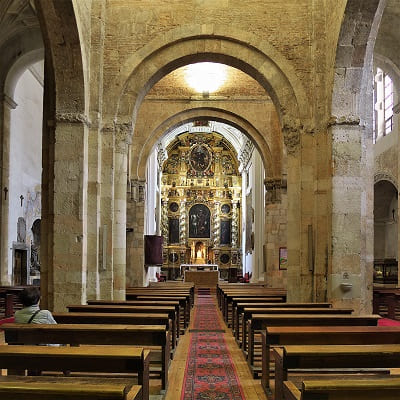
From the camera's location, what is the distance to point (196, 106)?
66.9ft

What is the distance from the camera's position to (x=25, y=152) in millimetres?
21219

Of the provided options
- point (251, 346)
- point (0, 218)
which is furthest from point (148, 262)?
point (251, 346)

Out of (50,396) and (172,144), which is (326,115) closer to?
(50,396)

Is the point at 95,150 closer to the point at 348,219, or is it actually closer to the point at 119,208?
the point at 119,208

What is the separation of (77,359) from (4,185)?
1571cm

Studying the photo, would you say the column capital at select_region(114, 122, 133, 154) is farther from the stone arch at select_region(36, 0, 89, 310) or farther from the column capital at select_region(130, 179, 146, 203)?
the column capital at select_region(130, 179, 146, 203)

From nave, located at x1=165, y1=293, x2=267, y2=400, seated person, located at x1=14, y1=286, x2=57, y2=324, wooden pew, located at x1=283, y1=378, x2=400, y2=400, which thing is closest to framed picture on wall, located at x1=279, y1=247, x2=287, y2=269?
nave, located at x1=165, y1=293, x2=267, y2=400

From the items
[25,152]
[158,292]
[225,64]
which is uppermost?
[225,64]

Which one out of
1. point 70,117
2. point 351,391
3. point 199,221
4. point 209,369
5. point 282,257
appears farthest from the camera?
point 199,221

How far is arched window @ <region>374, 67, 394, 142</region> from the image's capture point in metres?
22.0

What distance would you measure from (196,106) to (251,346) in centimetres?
1384

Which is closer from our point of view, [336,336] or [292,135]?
[336,336]

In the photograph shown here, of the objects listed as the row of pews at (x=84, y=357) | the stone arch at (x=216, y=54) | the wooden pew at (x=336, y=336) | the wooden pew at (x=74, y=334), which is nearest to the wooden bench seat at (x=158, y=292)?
the stone arch at (x=216, y=54)

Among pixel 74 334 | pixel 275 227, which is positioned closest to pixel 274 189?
pixel 275 227
